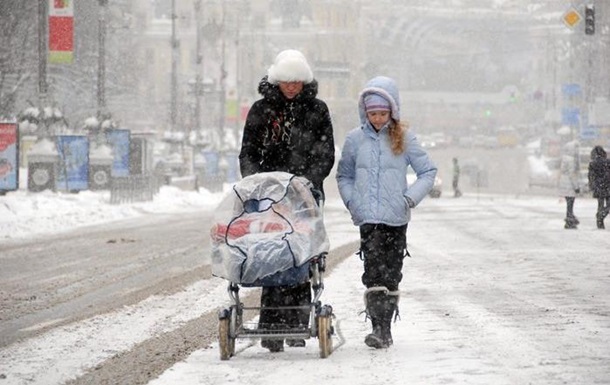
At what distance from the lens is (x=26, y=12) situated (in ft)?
199

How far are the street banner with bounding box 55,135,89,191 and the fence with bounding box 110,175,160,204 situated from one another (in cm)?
A: 133

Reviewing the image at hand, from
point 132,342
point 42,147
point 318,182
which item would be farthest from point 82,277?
point 42,147

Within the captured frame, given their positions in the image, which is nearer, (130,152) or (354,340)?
(354,340)

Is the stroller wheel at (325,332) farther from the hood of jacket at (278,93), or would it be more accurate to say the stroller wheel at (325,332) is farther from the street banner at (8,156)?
the street banner at (8,156)

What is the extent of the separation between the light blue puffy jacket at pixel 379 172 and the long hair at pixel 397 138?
0.11ft

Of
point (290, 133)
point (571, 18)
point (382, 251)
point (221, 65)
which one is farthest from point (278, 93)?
point (221, 65)

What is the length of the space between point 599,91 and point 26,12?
53544mm

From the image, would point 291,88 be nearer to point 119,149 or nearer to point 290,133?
point 290,133

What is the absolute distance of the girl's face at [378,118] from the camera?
32.5ft

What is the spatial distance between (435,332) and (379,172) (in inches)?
58.0

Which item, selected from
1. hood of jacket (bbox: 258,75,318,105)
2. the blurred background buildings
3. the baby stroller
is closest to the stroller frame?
the baby stroller

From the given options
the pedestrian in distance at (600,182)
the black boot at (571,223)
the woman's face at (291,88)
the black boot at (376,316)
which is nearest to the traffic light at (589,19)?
the pedestrian in distance at (600,182)

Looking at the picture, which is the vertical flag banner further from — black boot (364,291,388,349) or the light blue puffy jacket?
black boot (364,291,388,349)

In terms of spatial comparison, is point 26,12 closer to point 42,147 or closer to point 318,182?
point 42,147
